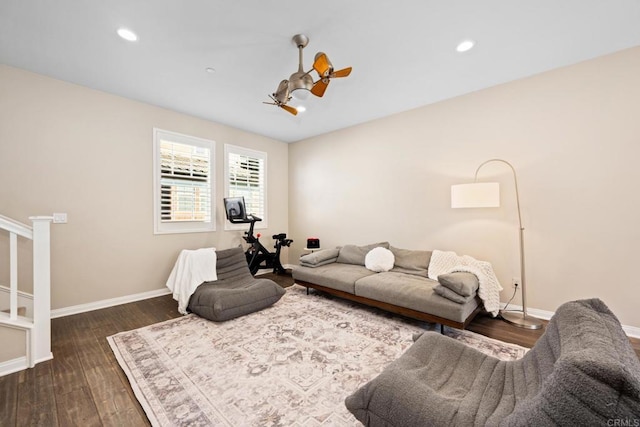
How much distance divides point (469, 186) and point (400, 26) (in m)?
1.92

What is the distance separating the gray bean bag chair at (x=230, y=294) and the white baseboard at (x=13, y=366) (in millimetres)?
1396

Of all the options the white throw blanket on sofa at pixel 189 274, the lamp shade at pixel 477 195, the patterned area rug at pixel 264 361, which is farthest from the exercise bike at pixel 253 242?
the lamp shade at pixel 477 195

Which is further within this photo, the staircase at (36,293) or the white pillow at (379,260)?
the white pillow at (379,260)

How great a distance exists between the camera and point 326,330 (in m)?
2.83

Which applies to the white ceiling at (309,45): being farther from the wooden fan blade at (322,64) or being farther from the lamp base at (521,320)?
the lamp base at (521,320)

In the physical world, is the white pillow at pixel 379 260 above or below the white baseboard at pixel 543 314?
above

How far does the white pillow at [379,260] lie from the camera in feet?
12.3

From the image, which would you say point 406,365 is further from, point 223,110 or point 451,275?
point 223,110

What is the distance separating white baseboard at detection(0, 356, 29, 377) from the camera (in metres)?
2.04

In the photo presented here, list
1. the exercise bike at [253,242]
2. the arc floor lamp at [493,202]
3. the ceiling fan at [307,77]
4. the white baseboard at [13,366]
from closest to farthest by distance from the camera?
the white baseboard at [13,366], the ceiling fan at [307,77], the arc floor lamp at [493,202], the exercise bike at [253,242]

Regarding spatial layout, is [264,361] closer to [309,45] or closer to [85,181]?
[309,45]

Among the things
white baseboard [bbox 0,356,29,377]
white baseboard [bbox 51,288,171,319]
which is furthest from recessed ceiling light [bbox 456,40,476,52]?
white baseboard [bbox 51,288,171,319]

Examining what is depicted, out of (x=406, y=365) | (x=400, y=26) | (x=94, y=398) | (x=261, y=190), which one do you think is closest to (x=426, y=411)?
(x=406, y=365)

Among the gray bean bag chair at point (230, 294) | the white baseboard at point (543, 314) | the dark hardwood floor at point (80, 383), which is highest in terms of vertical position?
the gray bean bag chair at point (230, 294)
